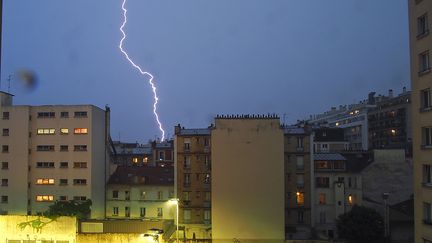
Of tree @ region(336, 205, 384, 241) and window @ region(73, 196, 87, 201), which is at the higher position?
window @ region(73, 196, 87, 201)

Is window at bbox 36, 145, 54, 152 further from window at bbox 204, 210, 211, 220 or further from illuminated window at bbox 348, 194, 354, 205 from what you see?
illuminated window at bbox 348, 194, 354, 205

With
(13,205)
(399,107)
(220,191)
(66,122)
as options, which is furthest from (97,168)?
(399,107)

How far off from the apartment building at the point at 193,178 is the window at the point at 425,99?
26.1 meters

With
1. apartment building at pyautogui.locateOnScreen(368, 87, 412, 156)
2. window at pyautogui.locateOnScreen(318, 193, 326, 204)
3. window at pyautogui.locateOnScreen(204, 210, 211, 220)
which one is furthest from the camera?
apartment building at pyautogui.locateOnScreen(368, 87, 412, 156)

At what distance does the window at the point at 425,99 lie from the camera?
20484mm

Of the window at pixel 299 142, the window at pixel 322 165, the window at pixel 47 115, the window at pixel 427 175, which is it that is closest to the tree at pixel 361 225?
the window at pixel 322 165

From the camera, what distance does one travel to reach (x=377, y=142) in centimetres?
9175

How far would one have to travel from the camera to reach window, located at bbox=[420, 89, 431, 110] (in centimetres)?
2048

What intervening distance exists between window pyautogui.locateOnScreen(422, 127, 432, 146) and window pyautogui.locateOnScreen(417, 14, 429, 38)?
410cm

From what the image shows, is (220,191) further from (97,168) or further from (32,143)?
(32,143)

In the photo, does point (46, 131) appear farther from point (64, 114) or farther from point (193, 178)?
point (193, 178)

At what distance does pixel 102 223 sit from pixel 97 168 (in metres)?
22.3

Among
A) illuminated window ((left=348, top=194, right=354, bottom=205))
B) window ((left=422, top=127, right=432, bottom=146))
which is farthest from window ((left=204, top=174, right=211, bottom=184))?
window ((left=422, top=127, right=432, bottom=146))

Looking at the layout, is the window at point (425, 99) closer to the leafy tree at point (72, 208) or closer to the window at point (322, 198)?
the window at point (322, 198)
